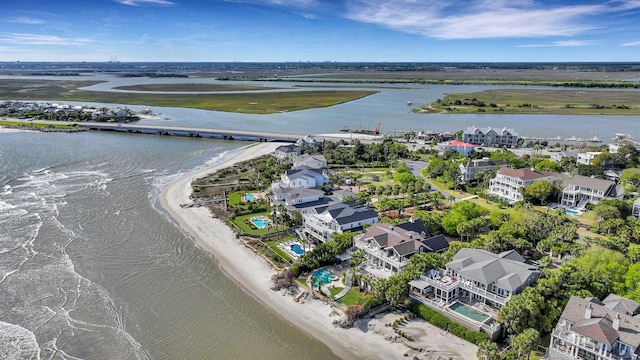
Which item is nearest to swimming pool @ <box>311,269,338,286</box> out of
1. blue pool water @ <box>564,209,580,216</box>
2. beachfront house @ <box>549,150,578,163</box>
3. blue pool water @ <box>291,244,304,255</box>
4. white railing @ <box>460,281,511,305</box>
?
blue pool water @ <box>291,244,304,255</box>

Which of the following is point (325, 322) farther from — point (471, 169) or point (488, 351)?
point (471, 169)

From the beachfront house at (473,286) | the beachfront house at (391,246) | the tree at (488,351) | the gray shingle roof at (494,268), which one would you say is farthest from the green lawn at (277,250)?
the tree at (488,351)

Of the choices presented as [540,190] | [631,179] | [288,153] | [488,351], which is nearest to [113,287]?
[488,351]

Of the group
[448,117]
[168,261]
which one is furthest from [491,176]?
[448,117]

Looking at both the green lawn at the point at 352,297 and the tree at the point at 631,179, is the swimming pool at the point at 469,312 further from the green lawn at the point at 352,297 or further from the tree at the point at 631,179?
the tree at the point at 631,179

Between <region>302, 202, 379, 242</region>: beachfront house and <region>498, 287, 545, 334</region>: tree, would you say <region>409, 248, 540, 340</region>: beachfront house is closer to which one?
<region>498, 287, 545, 334</region>: tree

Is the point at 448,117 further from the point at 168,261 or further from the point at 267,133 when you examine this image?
the point at 168,261
